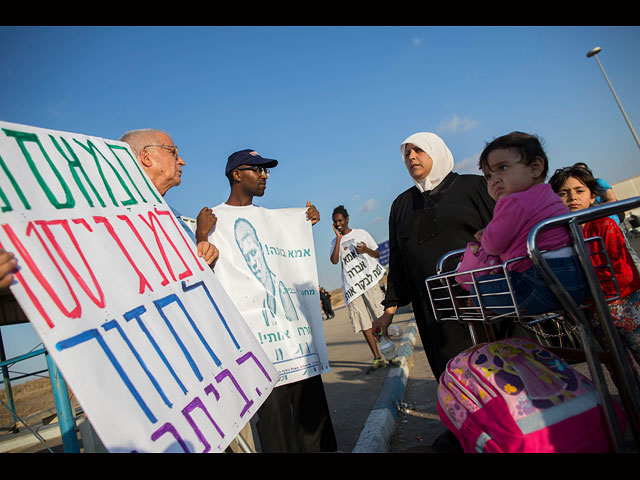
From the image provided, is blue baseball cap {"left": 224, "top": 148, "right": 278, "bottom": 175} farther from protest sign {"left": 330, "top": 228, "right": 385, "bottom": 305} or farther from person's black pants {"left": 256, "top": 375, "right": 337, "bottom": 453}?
protest sign {"left": 330, "top": 228, "right": 385, "bottom": 305}

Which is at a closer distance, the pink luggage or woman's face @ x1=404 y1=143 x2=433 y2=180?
the pink luggage

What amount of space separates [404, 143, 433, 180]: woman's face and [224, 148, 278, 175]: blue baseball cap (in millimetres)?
1087

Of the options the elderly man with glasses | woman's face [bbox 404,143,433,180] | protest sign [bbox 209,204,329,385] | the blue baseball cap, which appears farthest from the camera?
the blue baseball cap

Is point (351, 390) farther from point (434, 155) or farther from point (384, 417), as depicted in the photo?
point (434, 155)

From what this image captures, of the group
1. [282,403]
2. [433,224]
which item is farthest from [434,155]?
[282,403]

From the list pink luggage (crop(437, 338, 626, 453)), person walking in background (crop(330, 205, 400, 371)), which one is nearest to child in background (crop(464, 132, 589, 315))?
pink luggage (crop(437, 338, 626, 453))

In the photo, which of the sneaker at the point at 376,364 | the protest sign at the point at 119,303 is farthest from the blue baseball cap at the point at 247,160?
the sneaker at the point at 376,364

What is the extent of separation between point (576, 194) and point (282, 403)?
254cm

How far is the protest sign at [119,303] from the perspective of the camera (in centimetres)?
101

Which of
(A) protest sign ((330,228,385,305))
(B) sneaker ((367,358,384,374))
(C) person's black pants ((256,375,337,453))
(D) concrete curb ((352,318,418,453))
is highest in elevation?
(A) protest sign ((330,228,385,305))

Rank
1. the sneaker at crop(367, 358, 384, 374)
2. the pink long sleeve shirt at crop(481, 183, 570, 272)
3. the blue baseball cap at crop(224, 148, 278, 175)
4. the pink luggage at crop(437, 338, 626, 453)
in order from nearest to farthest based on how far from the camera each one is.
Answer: the pink luggage at crop(437, 338, 626, 453) < the pink long sleeve shirt at crop(481, 183, 570, 272) < the blue baseball cap at crop(224, 148, 278, 175) < the sneaker at crop(367, 358, 384, 374)

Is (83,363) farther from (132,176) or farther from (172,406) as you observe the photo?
(132,176)

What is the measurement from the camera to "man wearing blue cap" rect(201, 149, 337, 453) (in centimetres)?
245

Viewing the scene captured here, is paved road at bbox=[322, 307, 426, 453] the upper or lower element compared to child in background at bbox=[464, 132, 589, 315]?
lower
